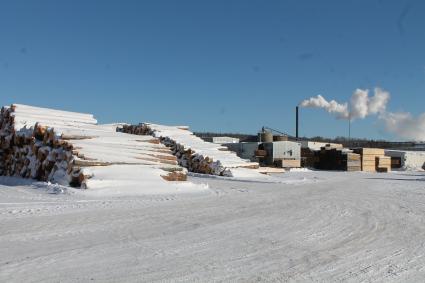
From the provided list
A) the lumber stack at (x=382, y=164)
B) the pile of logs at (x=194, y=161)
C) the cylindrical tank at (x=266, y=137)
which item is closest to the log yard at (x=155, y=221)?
the pile of logs at (x=194, y=161)

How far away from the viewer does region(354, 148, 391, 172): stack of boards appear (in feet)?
102

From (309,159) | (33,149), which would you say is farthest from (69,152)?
(309,159)

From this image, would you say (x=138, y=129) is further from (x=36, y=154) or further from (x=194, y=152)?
(x=36, y=154)

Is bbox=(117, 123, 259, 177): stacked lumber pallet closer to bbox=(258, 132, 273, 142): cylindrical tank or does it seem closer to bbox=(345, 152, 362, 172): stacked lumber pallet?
bbox=(258, 132, 273, 142): cylindrical tank

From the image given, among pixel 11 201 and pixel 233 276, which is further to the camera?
pixel 11 201

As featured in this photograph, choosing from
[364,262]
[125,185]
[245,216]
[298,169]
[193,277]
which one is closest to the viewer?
[193,277]

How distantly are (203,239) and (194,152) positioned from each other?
14591 mm

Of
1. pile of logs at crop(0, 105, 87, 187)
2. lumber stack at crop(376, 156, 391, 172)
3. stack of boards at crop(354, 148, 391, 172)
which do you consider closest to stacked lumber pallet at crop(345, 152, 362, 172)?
stack of boards at crop(354, 148, 391, 172)

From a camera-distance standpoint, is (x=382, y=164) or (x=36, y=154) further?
(x=382, y=164)

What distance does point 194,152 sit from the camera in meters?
20.9

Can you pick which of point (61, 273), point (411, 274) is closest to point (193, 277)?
point (61, 273)

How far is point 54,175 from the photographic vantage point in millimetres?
12727

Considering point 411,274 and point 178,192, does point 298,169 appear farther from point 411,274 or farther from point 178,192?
point 411,274

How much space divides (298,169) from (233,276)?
79.8ft
